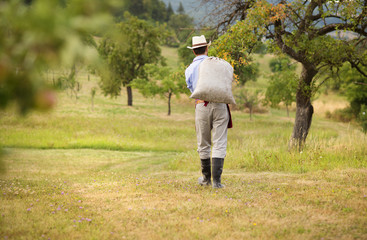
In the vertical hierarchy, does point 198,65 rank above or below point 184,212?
above

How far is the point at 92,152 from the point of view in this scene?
50.8ft

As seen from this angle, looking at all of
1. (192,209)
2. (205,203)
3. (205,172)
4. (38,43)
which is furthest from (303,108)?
(38,43)

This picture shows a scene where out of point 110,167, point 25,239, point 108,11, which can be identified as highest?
point 108,11

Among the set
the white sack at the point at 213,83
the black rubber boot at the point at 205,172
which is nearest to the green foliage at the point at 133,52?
the black rubber boot at the point at 205,172

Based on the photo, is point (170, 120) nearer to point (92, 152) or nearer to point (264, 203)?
point (92, 152)

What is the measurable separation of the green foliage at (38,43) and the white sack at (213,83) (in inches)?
139

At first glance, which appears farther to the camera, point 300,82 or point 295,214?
point 300,82

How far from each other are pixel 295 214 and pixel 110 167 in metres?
9.08

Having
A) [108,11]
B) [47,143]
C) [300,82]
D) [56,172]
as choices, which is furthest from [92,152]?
[108,11]

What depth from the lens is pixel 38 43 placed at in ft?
6.12

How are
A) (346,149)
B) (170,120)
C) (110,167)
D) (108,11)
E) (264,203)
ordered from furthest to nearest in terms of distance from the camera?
(170,120) → (110,167) → (346,149) → (264,203) → (108,11)

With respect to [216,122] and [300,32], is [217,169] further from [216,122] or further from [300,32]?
[300,32]

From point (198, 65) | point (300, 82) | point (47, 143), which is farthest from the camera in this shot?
point (47, 143)

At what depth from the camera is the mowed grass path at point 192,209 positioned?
3717mm
